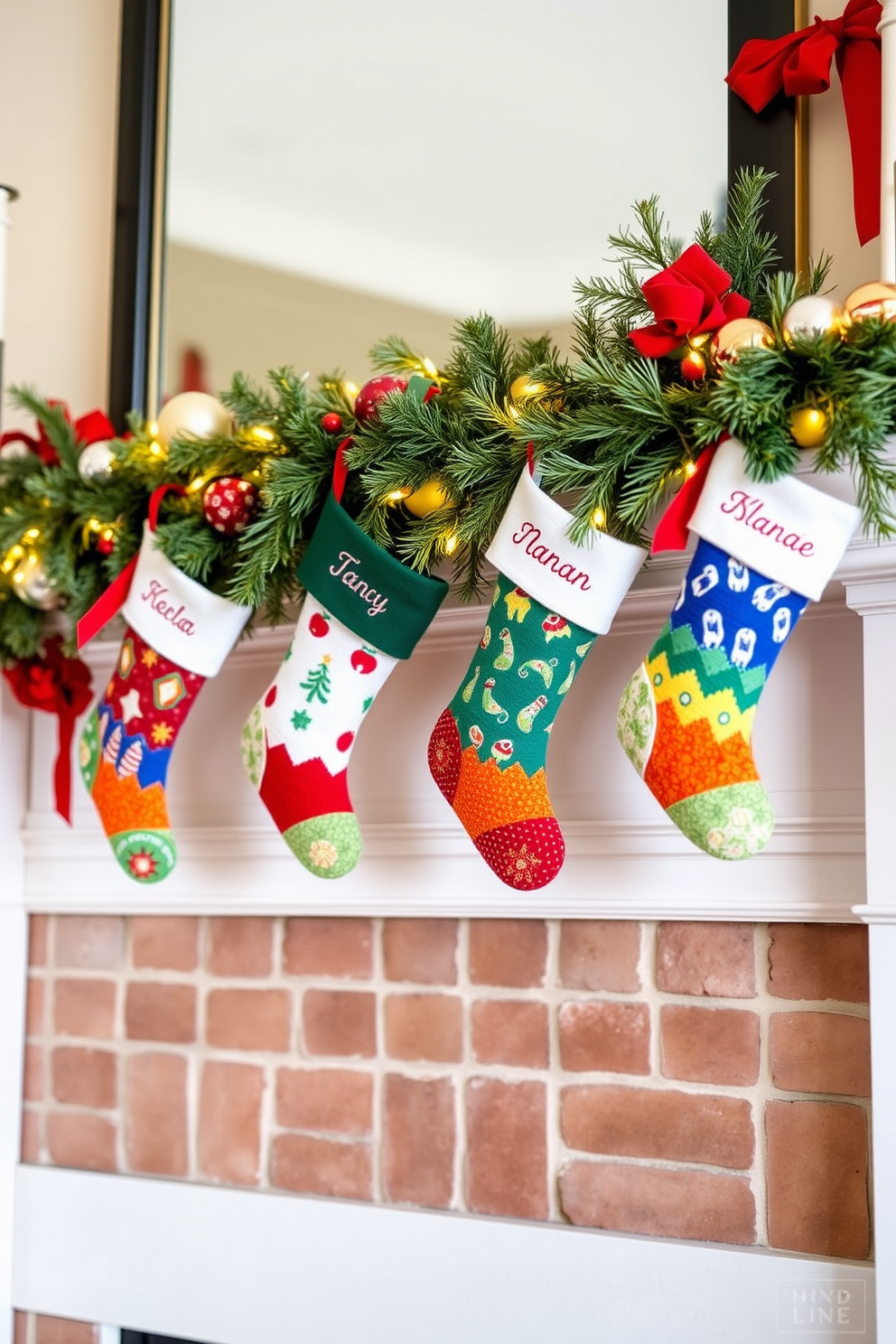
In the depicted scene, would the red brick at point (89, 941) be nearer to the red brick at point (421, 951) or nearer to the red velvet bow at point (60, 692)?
the red velvet bow at point (60, 692)

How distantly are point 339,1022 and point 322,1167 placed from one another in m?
0.18

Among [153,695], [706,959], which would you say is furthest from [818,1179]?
[153,695]

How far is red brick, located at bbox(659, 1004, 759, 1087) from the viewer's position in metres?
1.30

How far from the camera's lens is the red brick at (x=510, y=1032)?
1420 mm

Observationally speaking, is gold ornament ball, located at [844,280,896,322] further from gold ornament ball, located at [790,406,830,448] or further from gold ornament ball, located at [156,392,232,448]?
gold ornament ball, located at [156,392,232,448]

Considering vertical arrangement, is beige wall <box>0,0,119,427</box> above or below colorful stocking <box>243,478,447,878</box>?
above

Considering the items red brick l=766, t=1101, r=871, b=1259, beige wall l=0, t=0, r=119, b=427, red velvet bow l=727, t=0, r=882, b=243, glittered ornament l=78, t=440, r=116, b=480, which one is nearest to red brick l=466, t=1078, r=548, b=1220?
red brick l=766, t=1101, r=871, b=1259

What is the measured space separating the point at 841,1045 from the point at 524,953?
367 millimetres

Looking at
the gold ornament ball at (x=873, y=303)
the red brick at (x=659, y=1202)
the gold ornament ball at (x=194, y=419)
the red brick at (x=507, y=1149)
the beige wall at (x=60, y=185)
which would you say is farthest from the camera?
the beige wall at (x=60, y=185)

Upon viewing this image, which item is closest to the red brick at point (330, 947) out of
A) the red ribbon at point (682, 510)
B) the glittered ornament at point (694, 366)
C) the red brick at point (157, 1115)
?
the red brick at point (157, 1115)

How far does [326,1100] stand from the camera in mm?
1553

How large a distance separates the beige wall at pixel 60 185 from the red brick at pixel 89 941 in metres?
0.76

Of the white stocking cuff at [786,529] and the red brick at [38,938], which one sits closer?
the white stocking cuff at [786,529]

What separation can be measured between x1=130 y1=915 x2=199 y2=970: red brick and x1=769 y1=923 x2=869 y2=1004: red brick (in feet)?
2.59
